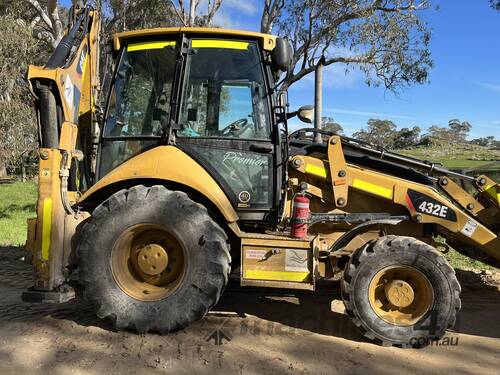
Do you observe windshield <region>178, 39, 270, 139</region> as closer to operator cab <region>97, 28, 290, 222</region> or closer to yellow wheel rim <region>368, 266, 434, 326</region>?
operator cab <region>97, 28, 290, 222</region>

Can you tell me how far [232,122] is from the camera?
4543mm

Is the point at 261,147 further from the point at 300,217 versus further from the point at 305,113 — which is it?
the point at 300,217

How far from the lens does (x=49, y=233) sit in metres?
4.41

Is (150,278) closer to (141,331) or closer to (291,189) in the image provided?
(141,331)

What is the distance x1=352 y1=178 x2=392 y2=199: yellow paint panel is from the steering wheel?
118 centimetres

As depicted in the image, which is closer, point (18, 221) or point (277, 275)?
point (277, 275)

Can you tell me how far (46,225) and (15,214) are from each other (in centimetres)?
969

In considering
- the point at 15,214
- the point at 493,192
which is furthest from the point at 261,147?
the point at 15,214

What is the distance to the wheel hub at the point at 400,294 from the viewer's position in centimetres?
425

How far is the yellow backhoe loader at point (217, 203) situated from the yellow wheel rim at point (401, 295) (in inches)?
0.5

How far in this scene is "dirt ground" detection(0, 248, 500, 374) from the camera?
380cm

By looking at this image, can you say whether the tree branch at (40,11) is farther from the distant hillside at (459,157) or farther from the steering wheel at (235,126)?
the steering wheel at (235,126)

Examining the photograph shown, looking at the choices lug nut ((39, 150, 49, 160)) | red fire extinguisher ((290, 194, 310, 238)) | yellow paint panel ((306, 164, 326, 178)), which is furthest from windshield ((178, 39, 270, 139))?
lug nut ((39, 150, 49, 160))

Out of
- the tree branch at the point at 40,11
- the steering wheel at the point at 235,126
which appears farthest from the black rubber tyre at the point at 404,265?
the tree branch at the point at 40,11
